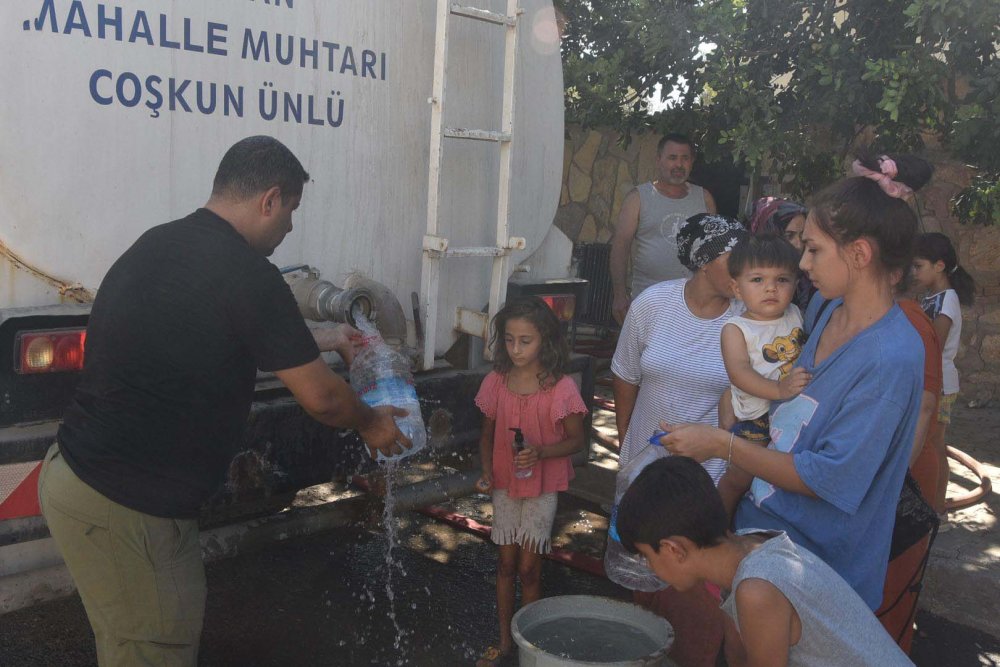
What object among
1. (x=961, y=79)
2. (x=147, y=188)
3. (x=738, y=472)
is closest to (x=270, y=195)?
(x=147, y=188)

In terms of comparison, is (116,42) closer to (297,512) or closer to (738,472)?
(297,512)

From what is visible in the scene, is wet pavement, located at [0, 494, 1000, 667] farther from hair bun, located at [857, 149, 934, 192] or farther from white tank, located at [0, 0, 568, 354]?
hair bun, located at [857, 149, 934, 192]

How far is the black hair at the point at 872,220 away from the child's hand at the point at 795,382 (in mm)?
338

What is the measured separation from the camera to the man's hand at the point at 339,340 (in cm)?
323

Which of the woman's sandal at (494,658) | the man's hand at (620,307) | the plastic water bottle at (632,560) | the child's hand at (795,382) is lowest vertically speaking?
the woman's sandal at (494,658)

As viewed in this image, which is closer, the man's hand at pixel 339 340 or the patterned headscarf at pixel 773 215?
the man's hand at pixel 339 340

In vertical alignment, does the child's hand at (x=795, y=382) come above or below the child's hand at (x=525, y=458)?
above

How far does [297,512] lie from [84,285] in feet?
4.44

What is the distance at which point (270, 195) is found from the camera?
254cm

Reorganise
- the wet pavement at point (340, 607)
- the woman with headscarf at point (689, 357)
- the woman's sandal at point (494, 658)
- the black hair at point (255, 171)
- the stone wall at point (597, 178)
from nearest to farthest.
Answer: the black hair at point (255, 171) < the woman with headscarf at point (689, 357) < the woman's sandal at point (494, 658) < the wet pavement at point (340, 607) < the stone wall at point (597, 178)

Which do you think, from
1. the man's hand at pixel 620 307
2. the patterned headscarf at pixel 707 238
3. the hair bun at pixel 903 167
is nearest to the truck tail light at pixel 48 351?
the patterned headscarf at pixel 707 238

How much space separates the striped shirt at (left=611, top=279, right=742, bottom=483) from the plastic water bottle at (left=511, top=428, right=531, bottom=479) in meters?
0.35

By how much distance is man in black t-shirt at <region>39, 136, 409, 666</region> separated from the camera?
2385mm

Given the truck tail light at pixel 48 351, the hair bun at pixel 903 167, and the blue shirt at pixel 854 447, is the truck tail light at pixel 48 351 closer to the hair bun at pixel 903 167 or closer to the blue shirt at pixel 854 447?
the blue shirt at pixel 854 447
